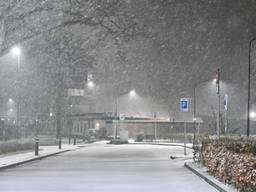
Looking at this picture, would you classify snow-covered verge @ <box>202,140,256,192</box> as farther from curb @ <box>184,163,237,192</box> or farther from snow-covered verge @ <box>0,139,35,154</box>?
snow-covered verge @ <box>0,139,35,154</box>

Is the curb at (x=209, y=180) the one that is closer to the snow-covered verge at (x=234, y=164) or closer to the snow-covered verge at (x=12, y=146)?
the snow-covered verge at (x=234, y=164)

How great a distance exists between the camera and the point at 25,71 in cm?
6456

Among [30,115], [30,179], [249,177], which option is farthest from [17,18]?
[30,115]

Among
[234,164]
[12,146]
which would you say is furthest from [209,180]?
[12,146]

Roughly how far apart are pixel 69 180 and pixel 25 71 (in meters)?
47.3

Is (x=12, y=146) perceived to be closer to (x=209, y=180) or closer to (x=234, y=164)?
(x=209, y=180)

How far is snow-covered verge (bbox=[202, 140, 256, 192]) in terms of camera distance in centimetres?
1306

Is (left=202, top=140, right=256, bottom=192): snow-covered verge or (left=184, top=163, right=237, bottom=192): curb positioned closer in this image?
(left=202, top=140, right=256, bottom=192): snow-covered verge

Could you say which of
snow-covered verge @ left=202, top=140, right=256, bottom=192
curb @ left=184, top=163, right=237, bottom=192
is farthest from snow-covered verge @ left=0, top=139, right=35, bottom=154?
snow-covered verge @ left=202, top=140, right=256, bottom=192

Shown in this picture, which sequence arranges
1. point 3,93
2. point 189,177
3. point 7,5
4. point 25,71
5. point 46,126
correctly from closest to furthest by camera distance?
1. point 189,177
2. point 7,5
3. point 25,71
4. point 3,93
5. point 46,126

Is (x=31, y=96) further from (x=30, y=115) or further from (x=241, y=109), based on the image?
(x=241, y=109)

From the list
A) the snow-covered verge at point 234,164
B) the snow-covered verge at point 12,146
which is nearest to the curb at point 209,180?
the snow-covered verge at point 234,164

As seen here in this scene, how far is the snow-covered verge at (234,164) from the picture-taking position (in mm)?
13064

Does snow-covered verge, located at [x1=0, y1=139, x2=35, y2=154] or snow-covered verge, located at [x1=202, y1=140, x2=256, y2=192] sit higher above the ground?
snow-covered verge, located at [x1=202, y1=140, x2=256, y2=192]
